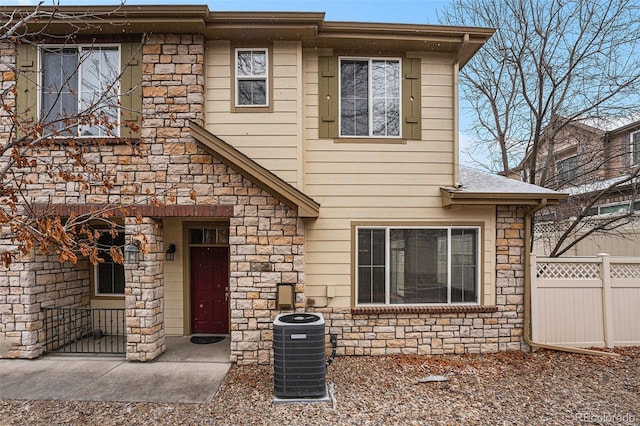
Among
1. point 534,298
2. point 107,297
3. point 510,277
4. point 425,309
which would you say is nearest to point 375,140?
point 425,309

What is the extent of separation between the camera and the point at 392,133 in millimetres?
6680

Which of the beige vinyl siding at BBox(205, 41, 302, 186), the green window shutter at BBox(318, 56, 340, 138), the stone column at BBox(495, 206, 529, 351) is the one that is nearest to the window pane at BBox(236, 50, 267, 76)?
the beige vinyl siding at BBox(205, 41, 302, 186)

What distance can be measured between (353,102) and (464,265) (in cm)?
374

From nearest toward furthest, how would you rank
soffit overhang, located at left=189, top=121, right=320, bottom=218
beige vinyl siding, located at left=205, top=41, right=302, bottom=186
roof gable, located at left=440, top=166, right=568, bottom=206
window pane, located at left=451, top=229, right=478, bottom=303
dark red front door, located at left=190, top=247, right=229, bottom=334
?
soffit overhang, located at left=189, top=121, right=320, bottom=218
roof gable, located at left=440, top=166, right=568, bottom=206
beige vinyl siding, located at left=205, top=41, right=302, bottom=186
window pane, located at left=451, top=229, right=478, bottom=303
dark red front door, located at left=190, top=247, right=229, bottom=334

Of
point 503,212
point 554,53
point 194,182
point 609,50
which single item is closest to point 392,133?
point 503,212

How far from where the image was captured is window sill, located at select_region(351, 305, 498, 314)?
21.1ft

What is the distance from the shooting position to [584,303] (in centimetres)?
662

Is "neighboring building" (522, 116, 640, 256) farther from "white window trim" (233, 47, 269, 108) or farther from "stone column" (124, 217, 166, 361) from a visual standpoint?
"stone column" (124, 217, 166, 361)

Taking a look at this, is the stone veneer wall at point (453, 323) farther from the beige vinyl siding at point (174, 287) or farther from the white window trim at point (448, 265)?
the beige vinyl siding at point (174, 287)

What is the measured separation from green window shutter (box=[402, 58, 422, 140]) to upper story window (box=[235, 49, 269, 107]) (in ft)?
8.56

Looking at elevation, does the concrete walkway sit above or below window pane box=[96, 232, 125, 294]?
below

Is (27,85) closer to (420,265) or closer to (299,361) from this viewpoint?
(299,361)

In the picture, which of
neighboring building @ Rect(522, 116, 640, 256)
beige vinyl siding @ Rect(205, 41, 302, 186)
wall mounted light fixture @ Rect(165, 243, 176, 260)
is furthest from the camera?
neighboring building @ Rect(522, 116, 640, 256)

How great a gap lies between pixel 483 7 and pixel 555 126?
150 inches
